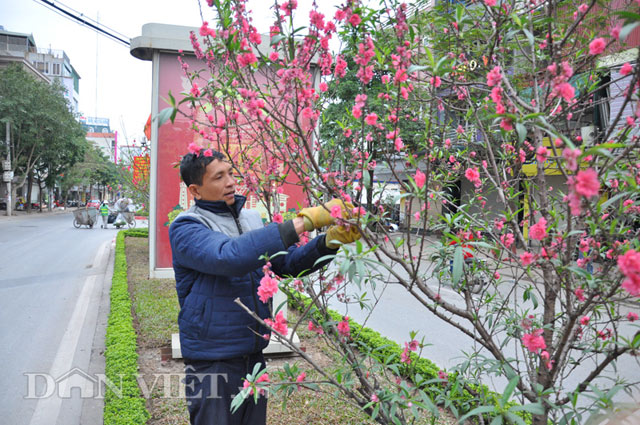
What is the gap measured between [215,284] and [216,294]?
41mm

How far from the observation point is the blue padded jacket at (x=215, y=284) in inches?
65.7

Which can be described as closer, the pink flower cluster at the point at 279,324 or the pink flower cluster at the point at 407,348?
the pink flower cluster at the point at 279,324

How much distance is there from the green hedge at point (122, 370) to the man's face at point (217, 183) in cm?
180

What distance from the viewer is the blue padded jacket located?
5.48ft

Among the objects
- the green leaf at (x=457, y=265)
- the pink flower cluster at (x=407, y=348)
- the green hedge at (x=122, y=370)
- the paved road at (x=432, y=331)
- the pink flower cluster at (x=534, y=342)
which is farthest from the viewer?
the paved road at (x=432, y=331)

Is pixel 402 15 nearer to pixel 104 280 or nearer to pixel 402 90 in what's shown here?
pixel 402 90

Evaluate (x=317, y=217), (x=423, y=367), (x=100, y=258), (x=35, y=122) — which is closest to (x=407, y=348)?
(x=317, y=217)

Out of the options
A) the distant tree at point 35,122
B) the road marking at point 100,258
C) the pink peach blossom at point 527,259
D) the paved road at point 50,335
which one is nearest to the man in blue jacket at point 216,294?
the pink peach blossom at point 527,259

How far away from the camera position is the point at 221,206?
1938 mm

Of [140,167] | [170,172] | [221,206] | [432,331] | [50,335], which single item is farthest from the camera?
[140,167]

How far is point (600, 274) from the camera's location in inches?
56.4

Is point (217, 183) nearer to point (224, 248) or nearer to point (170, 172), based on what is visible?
point (224, 248)

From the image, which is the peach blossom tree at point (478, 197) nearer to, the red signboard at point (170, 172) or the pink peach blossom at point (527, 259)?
the pink peach blossom at point (527, 259)

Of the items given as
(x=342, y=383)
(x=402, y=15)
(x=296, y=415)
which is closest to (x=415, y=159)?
(x=402, y=15)
